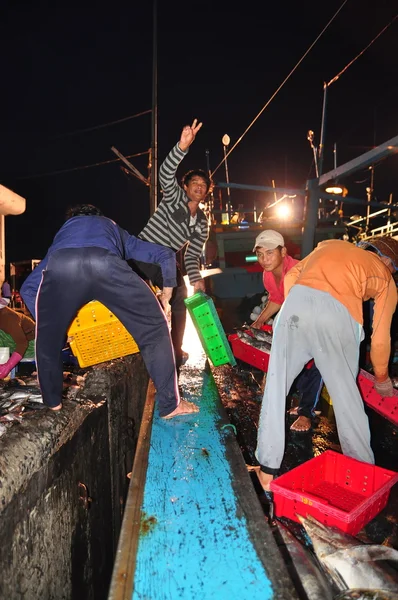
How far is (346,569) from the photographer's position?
175cm

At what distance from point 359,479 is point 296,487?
1.56 ft

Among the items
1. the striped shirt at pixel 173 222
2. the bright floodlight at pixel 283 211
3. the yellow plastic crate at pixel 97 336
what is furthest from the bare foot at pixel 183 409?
the bright floodlight at pixel 283 211

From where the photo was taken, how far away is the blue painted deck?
1628 mm

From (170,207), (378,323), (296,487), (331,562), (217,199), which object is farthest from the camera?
(217,199)

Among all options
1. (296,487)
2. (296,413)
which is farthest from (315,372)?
(296,487)

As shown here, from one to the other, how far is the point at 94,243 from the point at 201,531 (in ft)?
6.50

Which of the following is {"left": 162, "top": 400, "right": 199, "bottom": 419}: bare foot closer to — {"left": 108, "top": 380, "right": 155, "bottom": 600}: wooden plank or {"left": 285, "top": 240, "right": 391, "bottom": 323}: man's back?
{"left": 108, "top": 380, "right": 155, "bottom": 600}: wooden plank

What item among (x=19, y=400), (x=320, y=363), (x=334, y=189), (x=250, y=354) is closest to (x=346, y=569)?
(x=320, y=363)

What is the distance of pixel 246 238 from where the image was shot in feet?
71.6

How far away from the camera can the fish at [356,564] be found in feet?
5.47

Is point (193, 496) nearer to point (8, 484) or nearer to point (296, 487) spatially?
point (296, 487)

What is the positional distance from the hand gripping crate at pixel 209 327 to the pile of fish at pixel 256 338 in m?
0.34

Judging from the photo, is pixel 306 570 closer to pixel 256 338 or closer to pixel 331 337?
pixel 331 337

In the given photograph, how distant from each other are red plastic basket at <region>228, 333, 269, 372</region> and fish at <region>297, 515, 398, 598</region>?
3.36m
